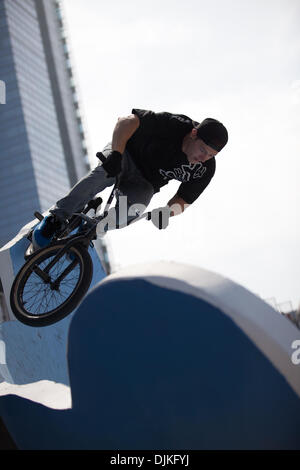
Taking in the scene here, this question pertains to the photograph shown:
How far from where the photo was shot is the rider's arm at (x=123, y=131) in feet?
12.8

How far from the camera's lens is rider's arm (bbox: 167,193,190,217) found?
4402mm

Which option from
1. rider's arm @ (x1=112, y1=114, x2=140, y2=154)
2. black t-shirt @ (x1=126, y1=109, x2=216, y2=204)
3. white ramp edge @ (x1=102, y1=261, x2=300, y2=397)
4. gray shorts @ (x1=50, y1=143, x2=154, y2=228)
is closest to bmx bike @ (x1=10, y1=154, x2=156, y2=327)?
gray shorts @ (x1=50, y1=143, x2=154, y2=228)

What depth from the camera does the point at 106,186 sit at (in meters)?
4.48

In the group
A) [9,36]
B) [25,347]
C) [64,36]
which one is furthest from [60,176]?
[25,347]

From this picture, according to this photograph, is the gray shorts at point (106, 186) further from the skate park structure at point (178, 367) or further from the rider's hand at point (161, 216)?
the skate park structure at point (178, 367)

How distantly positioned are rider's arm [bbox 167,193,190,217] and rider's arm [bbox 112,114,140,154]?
849 millimetres

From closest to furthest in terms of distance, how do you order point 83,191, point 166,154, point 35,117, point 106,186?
point 166,154 → point 83,191 → point 106,186 → point 35,117

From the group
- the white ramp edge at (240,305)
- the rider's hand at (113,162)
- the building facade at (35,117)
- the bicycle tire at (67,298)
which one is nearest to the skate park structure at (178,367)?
the white ramp edge at (240,305)

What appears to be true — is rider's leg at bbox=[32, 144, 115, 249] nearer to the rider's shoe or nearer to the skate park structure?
the rider's shoe

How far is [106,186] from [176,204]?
0.80 metres

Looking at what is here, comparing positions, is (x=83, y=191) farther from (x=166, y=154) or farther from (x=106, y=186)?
(x=166, y=154)

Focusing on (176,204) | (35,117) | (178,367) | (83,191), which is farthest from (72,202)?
(35,117)
